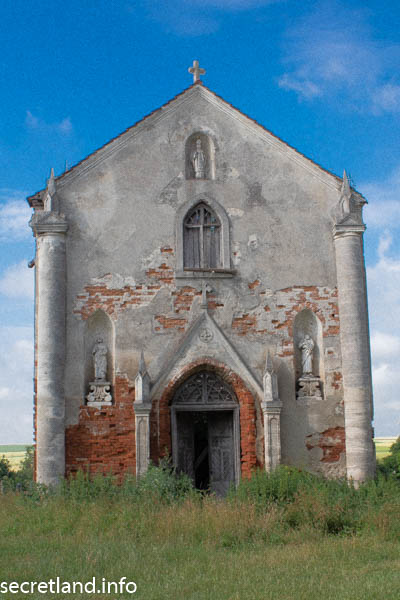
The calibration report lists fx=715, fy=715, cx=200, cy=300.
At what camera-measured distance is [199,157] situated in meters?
16.8

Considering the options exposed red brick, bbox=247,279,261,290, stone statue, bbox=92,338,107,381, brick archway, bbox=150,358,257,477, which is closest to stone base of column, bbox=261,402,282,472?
brick archway, bbox=150,358,257,477

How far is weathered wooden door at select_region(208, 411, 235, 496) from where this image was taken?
1577 centimetres

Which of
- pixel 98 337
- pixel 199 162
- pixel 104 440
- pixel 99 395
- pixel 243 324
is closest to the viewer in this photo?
pixel 104 440

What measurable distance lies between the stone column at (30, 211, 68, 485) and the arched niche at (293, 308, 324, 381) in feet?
17.1

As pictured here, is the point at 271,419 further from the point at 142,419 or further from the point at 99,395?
the point at 99,395

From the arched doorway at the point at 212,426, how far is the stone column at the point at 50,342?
8.18 ft

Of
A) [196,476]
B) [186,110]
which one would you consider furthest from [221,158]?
[196,476]

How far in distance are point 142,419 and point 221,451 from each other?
2.10m

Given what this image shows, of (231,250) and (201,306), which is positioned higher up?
(231,250)

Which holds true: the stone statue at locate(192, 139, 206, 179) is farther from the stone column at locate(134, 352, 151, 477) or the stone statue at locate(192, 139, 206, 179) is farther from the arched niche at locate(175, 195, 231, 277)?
the stone column at locate(134, 352, 151, 477)

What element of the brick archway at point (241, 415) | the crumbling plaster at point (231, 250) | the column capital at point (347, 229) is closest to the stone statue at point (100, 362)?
the crumbling plaster at point (231, 250)

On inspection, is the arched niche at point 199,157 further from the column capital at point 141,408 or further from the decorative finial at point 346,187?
the column capital at point 141,408

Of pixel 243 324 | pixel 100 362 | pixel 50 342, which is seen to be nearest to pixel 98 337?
pixel 100 362

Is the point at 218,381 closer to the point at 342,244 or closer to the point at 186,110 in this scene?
the point at 342,244
